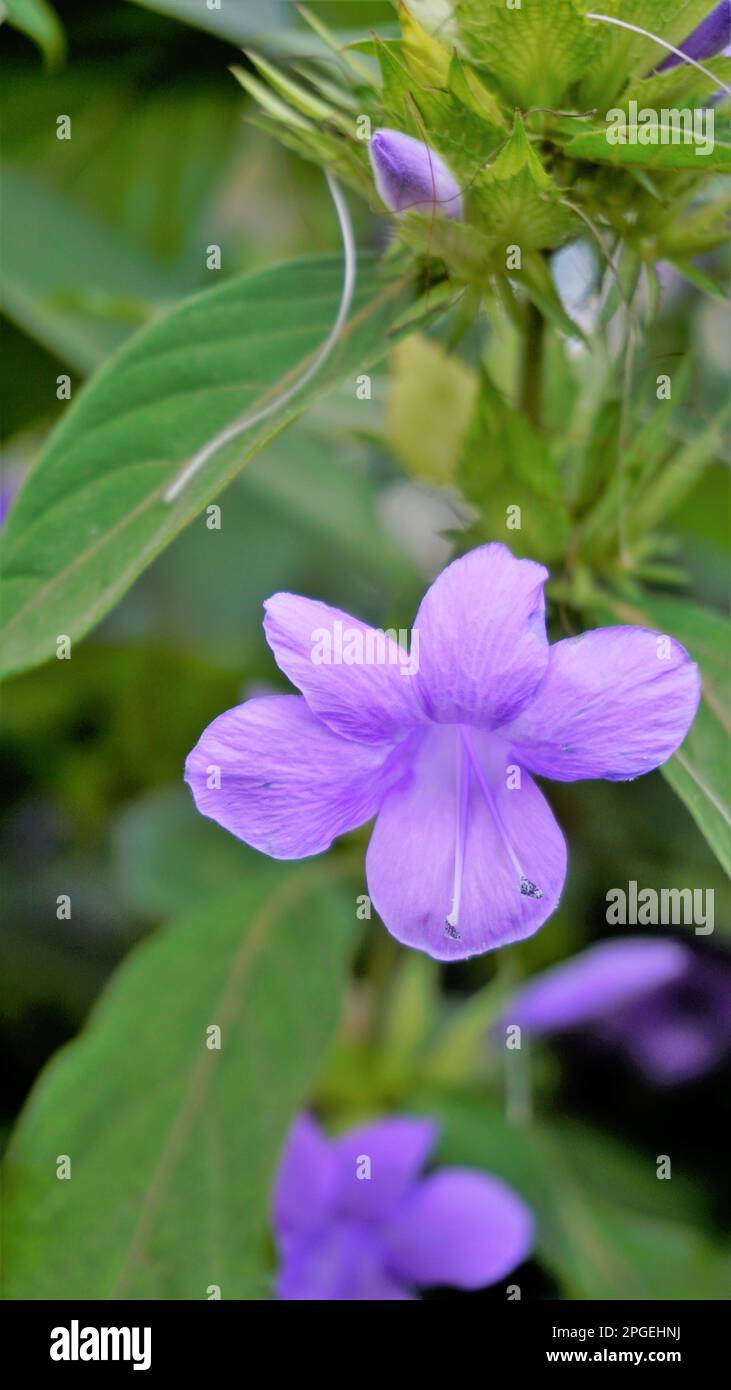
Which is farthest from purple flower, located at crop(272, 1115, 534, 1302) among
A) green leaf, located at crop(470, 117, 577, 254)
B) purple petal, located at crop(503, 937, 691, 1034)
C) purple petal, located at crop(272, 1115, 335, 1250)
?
green leaf, located at crop(470, 117, 577, 254)

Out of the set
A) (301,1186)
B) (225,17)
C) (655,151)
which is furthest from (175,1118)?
(225,17)

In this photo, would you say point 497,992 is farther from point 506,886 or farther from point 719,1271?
point 506,886

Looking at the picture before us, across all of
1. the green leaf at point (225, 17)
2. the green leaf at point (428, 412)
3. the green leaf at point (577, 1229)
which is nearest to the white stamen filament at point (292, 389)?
the green leaf at point (428, 412)

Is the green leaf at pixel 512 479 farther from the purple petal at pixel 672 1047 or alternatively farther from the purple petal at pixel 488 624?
the purple petal at pixel 672 1047

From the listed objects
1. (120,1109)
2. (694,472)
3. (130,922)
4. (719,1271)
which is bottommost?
(719,1271)

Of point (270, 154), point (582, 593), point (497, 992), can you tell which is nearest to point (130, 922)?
point (497, 992)

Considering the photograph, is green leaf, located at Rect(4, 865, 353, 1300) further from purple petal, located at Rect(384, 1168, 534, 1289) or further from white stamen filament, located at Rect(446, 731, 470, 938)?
white stamen filament, located at Rect(446, 731, 470, 938)
